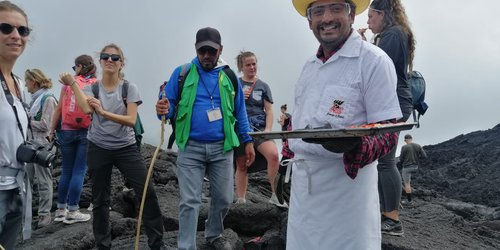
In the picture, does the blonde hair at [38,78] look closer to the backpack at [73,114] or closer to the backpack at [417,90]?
the backpack at [73,114]

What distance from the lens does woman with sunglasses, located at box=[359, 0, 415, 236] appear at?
16.6ft


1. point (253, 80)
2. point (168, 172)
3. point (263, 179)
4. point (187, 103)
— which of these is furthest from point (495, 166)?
point (187, 103)

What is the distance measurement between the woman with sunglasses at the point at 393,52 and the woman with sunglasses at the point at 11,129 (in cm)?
335

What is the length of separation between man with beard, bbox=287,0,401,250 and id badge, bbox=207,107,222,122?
228 cm

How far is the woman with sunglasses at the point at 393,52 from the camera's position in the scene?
16.6 feet

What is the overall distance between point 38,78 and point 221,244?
4.21 m

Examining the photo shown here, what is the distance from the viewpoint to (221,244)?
5.54m

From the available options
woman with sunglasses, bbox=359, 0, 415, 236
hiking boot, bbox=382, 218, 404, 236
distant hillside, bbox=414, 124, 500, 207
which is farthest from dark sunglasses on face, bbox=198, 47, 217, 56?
distant hillside, bbox=414, 124, 500, 207

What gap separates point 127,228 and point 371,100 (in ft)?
18.0

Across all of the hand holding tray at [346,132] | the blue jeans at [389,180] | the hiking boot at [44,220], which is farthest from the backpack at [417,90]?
the hiking boot at [44,220]

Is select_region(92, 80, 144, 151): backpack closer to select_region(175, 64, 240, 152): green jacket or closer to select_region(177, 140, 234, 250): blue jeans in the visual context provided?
select_region(175, 64, 240, 152): green jacket

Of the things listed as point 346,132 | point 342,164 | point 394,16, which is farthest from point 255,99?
point 346,132

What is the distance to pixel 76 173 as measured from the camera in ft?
23.0

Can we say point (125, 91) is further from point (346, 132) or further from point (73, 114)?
point (346, 132)
